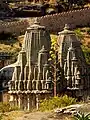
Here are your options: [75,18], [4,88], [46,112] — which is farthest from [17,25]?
[46,112]

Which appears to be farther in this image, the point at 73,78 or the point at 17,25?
the point at 17,25

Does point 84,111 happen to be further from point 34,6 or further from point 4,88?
point 34,6

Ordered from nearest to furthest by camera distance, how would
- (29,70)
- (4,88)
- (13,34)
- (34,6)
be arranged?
(29,70) < (4,88) < (13,34) < (34,6)

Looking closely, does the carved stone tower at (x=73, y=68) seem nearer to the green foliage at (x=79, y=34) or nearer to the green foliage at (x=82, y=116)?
the green foliage at (x=82, y=116)

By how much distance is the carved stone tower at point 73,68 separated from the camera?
3059cm

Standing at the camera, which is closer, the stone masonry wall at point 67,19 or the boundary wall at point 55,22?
the boundary wall at point 55,22

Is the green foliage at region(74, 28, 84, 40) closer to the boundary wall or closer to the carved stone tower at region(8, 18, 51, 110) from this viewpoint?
the boundary wall

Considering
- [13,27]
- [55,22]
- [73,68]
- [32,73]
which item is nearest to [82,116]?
[32,73]

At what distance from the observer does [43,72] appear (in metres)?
29.9

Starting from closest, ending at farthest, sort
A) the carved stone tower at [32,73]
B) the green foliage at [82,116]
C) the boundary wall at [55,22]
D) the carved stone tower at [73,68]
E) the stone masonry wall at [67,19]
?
1. the green foliage at [82,116]
2. the carved stone tower at [32,73]
3. the carved stone tower at [73,68]
4. the boundary wall at [55,22]
5. the stone masonry wall at [67,19]

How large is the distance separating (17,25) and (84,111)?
144 feet

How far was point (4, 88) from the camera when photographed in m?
35.1

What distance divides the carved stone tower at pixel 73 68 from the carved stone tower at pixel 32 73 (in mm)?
1011

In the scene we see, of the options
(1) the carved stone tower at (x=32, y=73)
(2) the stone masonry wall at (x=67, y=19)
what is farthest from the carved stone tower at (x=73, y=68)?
(2) the stone masonry wall at (x=67, y=19)
